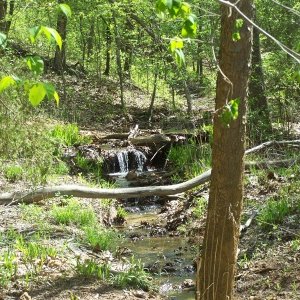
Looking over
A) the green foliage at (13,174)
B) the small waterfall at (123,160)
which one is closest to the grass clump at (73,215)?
the green foliage at (13,174)

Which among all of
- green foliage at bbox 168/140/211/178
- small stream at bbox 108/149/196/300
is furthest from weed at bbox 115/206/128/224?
green foliage at bbox 168/140/211/178

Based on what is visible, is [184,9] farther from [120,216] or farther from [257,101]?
[257,101]

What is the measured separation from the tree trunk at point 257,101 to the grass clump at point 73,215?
16.6 feet

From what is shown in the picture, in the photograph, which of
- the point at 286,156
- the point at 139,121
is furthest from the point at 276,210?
the point at 139,121

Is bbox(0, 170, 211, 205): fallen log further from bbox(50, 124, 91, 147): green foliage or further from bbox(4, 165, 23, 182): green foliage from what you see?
bbox(50, 124, 91, 147): green foliage

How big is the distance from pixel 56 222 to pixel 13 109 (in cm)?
180

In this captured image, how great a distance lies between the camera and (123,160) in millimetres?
13375

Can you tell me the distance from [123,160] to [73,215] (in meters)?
5.28

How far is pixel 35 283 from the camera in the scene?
5.52 m


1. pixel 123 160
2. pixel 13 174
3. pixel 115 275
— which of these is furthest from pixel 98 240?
pixel 123 160

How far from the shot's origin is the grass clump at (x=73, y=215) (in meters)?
7.98

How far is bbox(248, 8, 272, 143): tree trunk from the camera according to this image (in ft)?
39.9

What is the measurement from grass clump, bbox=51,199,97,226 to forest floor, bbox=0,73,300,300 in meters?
0.10

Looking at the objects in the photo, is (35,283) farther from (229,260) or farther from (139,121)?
(139,121)
